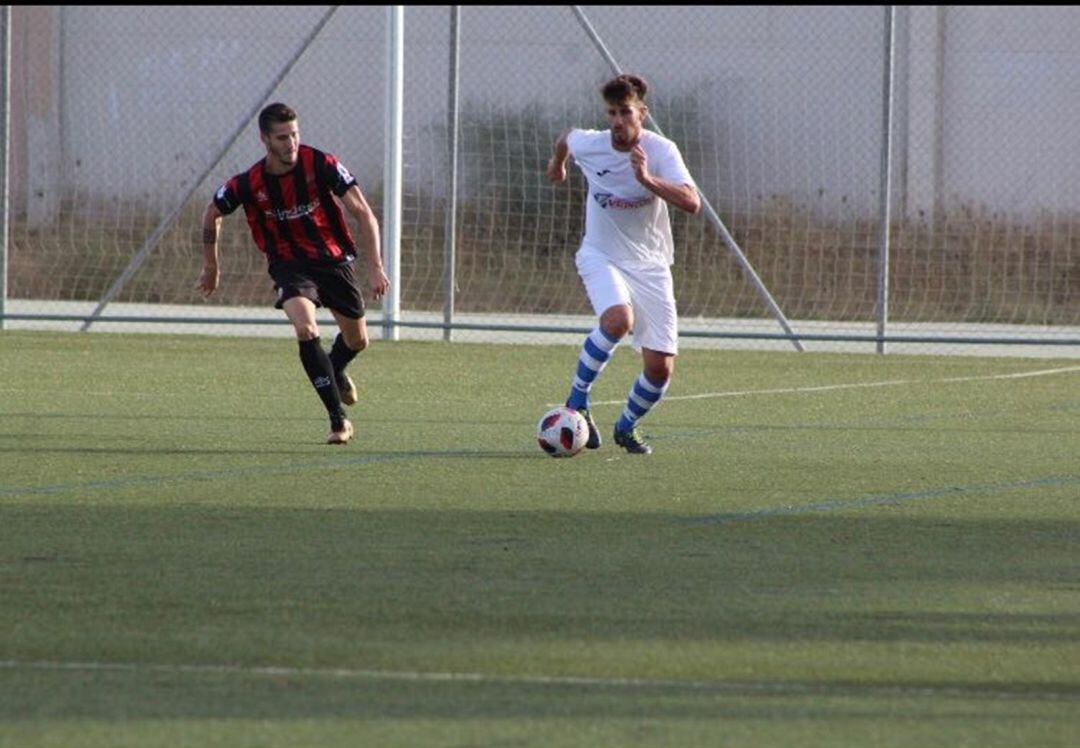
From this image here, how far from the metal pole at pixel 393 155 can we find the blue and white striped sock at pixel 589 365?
7628 mm

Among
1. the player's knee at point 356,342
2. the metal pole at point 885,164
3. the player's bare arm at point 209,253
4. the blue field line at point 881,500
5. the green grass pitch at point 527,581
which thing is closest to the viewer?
the green grass pitch at point 527,581

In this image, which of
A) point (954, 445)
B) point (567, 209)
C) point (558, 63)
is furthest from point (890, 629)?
point (558, 63)

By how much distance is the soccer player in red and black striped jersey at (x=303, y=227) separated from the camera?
34.1 feet

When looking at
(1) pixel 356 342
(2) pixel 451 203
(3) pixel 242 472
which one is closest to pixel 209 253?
(1) pixel 356 342

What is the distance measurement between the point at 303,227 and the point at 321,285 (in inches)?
12.7

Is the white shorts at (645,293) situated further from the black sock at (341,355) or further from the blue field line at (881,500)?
the blue field line at (881,500)

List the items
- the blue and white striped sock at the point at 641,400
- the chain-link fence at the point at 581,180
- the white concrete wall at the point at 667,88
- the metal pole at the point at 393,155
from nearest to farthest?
the blue and white striped sock at the point at 641,400 → the metal pole at the point at 393,155 → the chain-link fence at the point at 581,180 → the white concrete wall at the point at 667,88

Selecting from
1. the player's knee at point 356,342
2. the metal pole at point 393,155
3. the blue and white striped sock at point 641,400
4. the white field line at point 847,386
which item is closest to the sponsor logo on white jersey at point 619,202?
the blue and white striped sock at point 641,400

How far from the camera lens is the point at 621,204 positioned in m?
10.3

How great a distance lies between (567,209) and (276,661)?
48.4ft

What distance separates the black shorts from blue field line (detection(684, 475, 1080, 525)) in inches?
129

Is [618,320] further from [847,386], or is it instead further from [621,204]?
[847,386]

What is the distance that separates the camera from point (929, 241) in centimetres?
2008

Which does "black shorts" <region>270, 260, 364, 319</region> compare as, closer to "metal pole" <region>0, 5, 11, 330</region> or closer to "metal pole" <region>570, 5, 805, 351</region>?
"metal pole" <region>570, 5, 805, 351</region>
